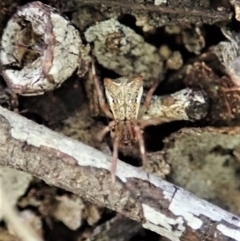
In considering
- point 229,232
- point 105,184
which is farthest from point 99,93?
point 229,232

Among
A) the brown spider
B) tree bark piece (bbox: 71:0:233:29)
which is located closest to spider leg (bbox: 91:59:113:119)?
the brown spider

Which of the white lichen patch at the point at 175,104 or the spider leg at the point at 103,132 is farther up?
the white lichen patch at the point at 175,104

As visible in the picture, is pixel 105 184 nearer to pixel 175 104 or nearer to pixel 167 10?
pixel 175 104

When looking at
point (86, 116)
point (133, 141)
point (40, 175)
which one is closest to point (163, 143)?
point (133, 141)

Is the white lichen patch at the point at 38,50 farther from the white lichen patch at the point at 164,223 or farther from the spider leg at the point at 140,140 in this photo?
the white lichen patch at the point at 164,223

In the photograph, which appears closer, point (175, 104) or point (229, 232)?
point (229, 232)

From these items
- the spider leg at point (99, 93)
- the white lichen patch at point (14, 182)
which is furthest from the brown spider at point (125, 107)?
the white lichen patch at point (14, 182)
